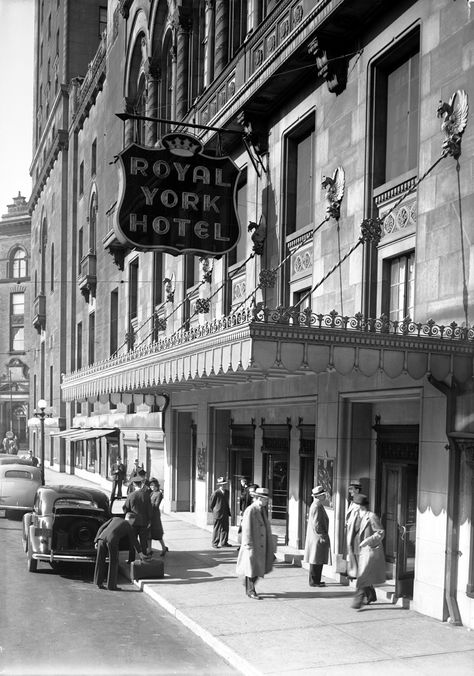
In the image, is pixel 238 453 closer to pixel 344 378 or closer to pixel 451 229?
pixel 344 378

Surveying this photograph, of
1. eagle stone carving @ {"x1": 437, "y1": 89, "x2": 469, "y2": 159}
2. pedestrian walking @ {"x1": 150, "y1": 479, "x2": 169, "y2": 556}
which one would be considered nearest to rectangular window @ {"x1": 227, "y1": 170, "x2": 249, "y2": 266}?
pedestrian walking @ {"x1": 150, "y1": 479, "x2": 169, "y2": 556}

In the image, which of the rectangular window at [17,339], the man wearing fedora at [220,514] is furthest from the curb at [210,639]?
the rectangular window at [17,339]

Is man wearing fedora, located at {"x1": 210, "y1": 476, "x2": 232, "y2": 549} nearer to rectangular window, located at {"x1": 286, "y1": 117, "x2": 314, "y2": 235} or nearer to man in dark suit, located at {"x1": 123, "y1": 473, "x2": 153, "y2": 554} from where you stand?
man in dark suit, located at {"x1": 123, "y1": 473, "x2": 153, "y2": 554}

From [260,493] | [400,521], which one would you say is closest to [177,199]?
[260,493]

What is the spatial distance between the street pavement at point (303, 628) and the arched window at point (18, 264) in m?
62.9

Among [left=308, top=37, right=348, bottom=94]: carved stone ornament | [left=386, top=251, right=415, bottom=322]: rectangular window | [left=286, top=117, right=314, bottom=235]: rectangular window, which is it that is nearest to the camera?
[left=386, top=251, right=415, bottom=322]: rectangular window

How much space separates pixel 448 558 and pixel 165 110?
21.8m

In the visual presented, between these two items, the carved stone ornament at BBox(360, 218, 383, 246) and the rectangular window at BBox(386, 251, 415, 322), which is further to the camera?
the carved stone ornament at BBox(360, 218, 383, 246)

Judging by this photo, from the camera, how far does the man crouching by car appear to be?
1320 cm

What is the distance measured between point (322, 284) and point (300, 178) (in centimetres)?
334

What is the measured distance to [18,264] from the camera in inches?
2940

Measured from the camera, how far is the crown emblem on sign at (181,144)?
17.3 meters

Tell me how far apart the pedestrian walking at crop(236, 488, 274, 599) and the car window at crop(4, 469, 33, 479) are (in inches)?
466

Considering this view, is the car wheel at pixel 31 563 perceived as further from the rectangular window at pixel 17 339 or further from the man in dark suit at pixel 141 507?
the rectangular window at pixel 17 339
